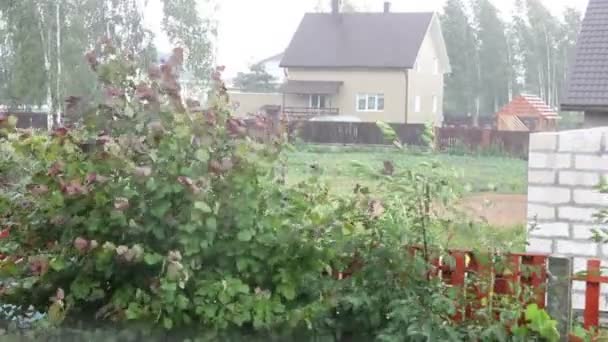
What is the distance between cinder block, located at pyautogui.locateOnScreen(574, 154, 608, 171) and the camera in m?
4.69

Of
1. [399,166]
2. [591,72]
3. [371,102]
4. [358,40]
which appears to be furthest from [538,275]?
[358,40]

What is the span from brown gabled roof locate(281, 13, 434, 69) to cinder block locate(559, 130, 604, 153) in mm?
23814

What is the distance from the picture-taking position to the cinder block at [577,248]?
4734 mm

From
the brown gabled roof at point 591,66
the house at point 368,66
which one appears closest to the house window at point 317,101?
the house at point 368,66

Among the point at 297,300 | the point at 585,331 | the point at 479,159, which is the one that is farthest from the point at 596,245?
the point at 479,159

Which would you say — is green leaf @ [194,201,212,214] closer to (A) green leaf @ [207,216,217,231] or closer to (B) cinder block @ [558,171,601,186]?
(A) green leaf @ [207,216,217,231]

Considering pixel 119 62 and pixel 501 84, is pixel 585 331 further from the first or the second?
pixel 501 84

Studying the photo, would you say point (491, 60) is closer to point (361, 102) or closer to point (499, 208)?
point (361, 102)

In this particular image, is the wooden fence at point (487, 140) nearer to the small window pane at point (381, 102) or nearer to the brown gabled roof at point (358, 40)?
the brown gabled roof at point (358, 40)

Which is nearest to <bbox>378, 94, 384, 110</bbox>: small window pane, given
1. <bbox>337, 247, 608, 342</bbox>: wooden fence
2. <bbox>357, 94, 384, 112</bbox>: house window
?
<bbox>357, 94, 384, 112</bbox>: house window

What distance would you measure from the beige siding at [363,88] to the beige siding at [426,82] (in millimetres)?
378

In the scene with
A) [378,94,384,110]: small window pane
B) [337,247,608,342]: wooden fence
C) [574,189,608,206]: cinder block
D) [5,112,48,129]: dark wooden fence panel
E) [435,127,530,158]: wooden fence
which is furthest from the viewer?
[378,94,384,110]: small window pane

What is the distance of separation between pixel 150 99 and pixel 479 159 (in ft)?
Answer: 57.9

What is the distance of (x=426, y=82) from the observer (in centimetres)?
2984
